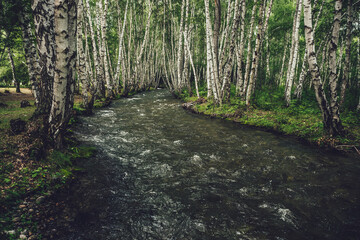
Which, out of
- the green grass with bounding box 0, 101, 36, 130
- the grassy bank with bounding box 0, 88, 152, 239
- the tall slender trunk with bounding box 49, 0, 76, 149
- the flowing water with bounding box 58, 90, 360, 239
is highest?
the tall slender trunk with bounding box 49, 0, 76, 149

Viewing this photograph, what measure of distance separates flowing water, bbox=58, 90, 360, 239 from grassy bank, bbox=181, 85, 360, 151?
680 millimetres

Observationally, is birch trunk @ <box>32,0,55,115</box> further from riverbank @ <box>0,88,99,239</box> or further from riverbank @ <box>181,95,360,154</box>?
riverbank @ <box>181,95,360,154</box>

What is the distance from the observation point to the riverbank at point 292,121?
6312 mm

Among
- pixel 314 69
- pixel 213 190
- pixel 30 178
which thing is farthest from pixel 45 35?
pixel 314 69

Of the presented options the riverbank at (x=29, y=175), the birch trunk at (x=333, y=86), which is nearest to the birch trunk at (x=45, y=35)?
the riverbank at (x=29, y=175)

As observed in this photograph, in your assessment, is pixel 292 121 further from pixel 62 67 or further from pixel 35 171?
pixel 35 171

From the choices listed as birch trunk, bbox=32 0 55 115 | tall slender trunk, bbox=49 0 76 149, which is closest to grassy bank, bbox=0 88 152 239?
tall slender trunk, bbox=49 0 76 149

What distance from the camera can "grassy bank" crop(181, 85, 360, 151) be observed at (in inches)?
252

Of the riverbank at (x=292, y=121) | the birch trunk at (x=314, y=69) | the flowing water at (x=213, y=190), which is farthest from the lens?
the riverbank at (x=292, y=121)

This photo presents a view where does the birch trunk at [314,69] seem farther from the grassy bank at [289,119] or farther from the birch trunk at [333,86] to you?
the grassy bank at [289,119]

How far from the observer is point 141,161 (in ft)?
17.4

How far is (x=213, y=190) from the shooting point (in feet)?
13.3

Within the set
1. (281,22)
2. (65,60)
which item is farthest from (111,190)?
(281,22)

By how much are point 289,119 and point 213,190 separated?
21.9 feet
